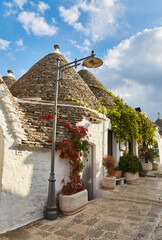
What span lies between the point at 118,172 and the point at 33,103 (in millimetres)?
5595

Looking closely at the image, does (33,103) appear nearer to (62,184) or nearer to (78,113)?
(78,113)

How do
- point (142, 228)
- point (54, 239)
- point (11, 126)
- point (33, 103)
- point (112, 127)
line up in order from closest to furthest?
1. point (54, 239)
2. point (142, 228)
3. point (11, 126)
4. point (33, 103)
5. point (112, 127)

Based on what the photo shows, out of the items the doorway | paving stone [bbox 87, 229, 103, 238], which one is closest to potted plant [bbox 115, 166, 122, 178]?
the doorway

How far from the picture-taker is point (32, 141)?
5.16 metres

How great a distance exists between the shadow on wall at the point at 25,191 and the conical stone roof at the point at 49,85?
3.12m

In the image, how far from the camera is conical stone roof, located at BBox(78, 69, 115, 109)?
1153 centimetres

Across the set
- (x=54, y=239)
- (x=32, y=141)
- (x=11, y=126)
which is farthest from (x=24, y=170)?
(x=54, y=239)

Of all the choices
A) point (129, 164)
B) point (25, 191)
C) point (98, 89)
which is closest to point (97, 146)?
point (129, 164)

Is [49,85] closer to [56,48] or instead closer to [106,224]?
[56,48]

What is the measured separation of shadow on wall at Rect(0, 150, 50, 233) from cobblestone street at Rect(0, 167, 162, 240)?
0.87ft

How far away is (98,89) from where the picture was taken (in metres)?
12.7

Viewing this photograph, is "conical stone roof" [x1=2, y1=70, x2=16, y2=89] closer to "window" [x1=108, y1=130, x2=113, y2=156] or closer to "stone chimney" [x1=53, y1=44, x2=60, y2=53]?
"stone chimney" [x1=53, y1=44, x2=60, y2=53]

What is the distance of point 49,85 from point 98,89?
18.0ft

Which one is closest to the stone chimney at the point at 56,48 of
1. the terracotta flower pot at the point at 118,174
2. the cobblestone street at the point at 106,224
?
the terracotta flower pot at the point at 118,174
